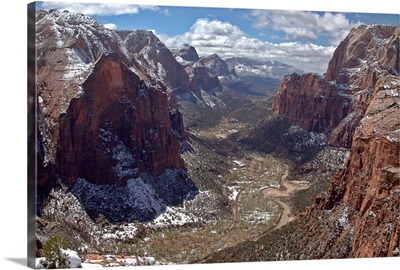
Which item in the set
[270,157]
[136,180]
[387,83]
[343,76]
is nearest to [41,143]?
[136,180]

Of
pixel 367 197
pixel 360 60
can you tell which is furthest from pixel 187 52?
pixel 367 197

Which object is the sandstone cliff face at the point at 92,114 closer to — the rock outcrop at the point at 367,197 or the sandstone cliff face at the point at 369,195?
the rock outcrop at the point at 367,197

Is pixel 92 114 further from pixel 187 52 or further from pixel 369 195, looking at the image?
pixel 187 52

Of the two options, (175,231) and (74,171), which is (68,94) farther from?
(175,231)

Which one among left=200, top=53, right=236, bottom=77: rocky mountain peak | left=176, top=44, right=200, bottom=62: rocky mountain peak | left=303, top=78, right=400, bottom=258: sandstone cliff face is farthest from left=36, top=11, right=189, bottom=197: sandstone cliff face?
left=200, top=53, right=236, bottom=77: rocky mountain peak

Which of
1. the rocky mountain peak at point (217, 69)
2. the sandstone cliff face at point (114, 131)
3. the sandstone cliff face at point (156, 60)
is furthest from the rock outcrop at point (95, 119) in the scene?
the rocky mountain peak at point (217, 69)
